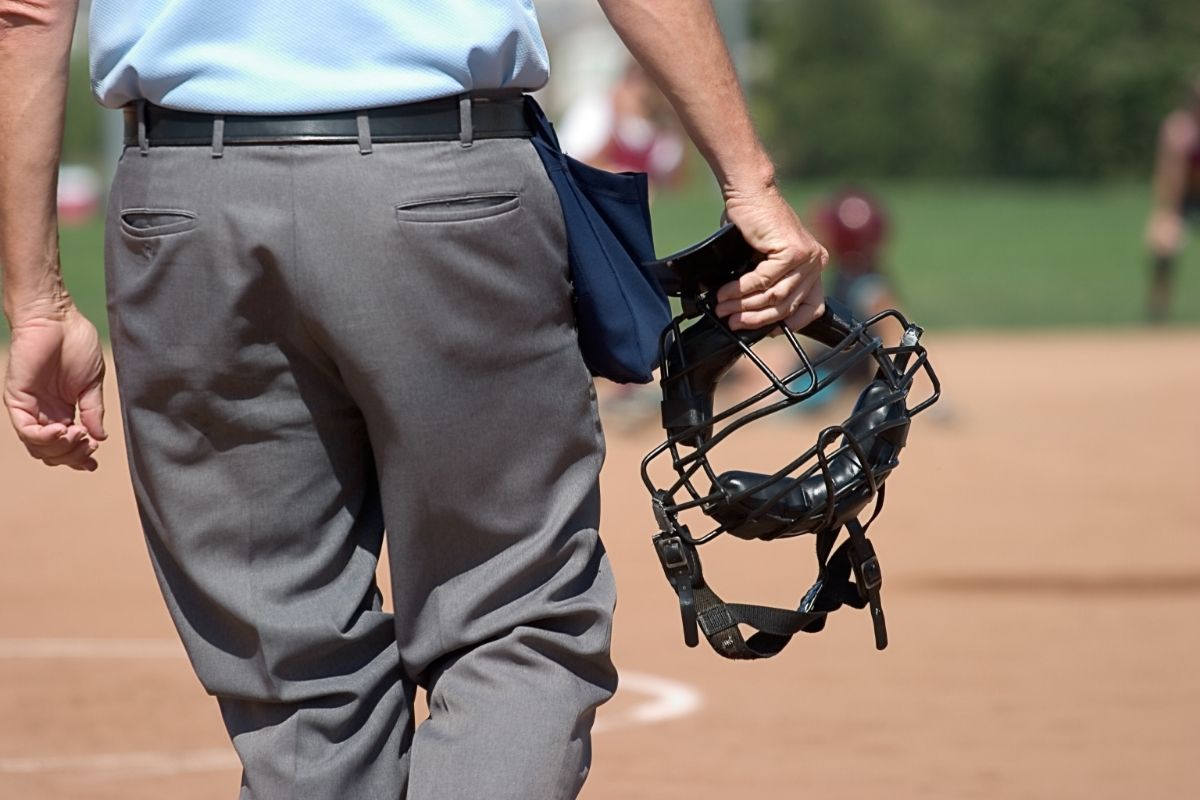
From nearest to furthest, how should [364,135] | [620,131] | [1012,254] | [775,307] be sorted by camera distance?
1. [364,135]
2. [775,307]
3. [620,131]
4. [1012,254]

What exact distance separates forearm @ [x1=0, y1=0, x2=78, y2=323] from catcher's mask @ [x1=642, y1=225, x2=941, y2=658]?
788 millimetres

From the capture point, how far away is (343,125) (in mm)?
2227

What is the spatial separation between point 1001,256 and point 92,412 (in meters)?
22.9

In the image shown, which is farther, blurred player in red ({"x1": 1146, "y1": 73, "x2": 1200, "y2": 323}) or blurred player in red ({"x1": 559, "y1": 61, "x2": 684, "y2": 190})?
blurred player in red ({"x1": 1146, "y1": 73, "x2": 1200, "y2": 323})

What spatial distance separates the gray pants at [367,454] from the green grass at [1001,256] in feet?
37.7

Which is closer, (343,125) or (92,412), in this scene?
(343,125)

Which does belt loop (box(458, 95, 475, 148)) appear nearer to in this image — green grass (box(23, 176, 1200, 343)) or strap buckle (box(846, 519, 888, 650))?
strap buckle (box(846, 519, 888, 650))

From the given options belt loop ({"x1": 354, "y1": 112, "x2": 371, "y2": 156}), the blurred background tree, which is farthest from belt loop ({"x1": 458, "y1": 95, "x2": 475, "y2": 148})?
the blurred background tree

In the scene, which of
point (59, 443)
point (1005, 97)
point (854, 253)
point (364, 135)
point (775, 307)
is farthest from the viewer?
point (1005, 97)

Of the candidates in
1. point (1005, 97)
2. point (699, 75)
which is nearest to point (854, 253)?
point (699, 75)

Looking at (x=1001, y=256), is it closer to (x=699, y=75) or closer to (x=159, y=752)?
(x=159, y=752)

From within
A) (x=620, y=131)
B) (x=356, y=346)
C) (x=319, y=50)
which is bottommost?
(x=620, y=131)

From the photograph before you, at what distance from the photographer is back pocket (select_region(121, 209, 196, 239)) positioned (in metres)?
2.25

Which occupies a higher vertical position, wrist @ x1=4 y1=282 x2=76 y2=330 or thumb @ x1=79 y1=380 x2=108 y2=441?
wrist @ x1=4 y1=282 x2=76 y2=330
